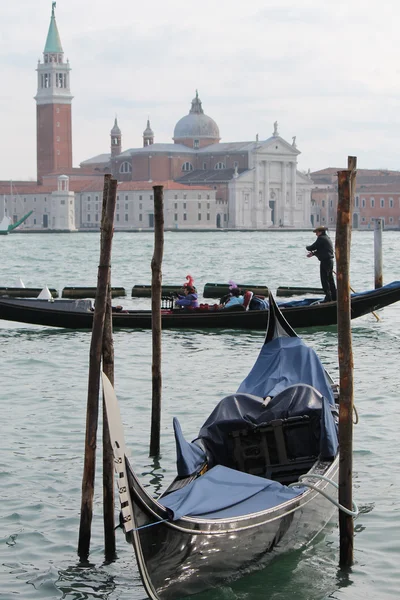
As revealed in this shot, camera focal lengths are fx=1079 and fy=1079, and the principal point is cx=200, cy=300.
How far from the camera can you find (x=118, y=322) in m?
9.56

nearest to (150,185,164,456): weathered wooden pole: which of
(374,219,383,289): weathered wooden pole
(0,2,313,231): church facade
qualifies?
(374,219,383,289): weathered wooden pole

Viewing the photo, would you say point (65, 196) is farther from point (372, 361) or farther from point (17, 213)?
point (372, 361)

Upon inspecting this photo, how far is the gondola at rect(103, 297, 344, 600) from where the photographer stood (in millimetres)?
2844

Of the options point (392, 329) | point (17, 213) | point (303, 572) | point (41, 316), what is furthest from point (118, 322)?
point (17, 213)

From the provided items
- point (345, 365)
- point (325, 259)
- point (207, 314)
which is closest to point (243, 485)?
point (345, 365)

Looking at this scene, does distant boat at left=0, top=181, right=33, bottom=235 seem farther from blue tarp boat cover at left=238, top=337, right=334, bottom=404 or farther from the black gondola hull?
the black gondola hull

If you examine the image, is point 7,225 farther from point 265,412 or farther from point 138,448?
point 265,412

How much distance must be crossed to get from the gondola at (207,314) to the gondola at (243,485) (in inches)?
168

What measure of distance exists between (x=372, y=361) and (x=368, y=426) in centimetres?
259

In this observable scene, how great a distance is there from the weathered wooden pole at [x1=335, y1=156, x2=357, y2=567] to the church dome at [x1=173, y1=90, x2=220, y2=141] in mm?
61591

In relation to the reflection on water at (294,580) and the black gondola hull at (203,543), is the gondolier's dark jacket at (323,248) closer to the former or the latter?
the reflection on water at (294,580)

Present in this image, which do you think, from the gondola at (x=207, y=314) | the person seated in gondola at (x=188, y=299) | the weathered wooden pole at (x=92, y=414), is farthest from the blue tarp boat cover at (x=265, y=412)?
the person seated in gondola at (x=188, y=299)

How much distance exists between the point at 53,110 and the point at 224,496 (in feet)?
193

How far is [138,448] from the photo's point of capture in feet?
16.6
